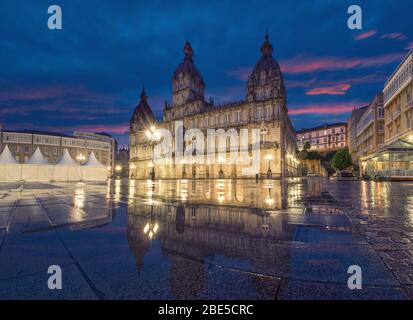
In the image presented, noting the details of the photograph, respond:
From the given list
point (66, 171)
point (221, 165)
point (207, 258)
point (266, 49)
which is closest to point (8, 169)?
point (66, 171)

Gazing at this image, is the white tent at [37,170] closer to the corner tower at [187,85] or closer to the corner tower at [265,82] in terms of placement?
the corner tower at [187,85]

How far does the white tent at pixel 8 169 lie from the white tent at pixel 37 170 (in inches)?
35.9

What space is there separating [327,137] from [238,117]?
8038 centimetres

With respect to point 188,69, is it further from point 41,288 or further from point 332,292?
point 332,292

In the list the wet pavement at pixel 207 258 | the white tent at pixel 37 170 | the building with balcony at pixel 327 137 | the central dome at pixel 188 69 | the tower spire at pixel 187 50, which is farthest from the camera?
the building with balcony at pixel 327 137

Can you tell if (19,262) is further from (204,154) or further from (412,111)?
(204,154)

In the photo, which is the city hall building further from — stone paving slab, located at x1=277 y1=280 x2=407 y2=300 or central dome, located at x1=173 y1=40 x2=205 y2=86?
stone paving slab, located at x1=277 y1=280 x2=407 y2=300

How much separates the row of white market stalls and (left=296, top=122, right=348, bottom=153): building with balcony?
102m

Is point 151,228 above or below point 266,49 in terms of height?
below

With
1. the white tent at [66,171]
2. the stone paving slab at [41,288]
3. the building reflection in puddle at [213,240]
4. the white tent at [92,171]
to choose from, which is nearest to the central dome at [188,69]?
the white tent at [92,171]

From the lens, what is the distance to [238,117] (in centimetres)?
5272

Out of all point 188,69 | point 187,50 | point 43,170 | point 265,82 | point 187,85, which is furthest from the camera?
point 187,50

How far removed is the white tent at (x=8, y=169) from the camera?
3609cm
